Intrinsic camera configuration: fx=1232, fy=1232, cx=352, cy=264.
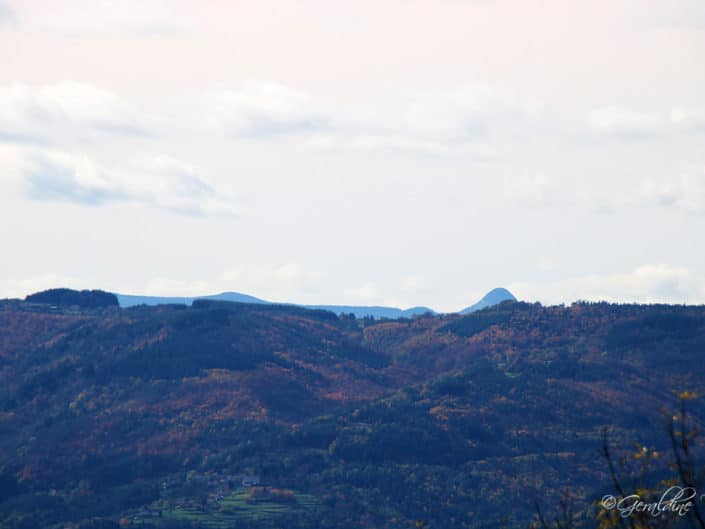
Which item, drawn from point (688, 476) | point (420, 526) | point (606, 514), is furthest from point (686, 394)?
point (420, 526)

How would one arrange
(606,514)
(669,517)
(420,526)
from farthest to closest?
(420,526) < (606,514) < (669,517)

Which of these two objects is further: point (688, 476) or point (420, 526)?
point (420, 526)

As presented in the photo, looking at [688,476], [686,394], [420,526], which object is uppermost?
[686,394]

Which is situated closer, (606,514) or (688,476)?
(688,476)

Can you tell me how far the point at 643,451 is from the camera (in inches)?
1494

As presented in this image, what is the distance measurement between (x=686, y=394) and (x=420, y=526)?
19.0 metres

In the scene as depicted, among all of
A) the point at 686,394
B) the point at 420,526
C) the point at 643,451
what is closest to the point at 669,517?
the point at 643,451

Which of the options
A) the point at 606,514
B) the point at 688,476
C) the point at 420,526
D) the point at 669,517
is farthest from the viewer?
the point at 420,526

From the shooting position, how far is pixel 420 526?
171 ft

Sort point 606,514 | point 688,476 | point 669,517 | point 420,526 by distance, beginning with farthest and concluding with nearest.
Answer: point 420,526, point 606,514, point 669,517, point 688,476

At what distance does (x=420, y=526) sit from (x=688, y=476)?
18213 mm

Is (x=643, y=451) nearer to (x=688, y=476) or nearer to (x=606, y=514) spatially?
(x=688, y=476)

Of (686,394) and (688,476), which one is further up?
(686,394)

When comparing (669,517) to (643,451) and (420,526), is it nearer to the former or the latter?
(643,451)
